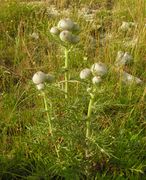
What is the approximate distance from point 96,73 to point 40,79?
34 centimetres

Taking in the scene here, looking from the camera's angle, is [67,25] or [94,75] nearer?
[94,75]

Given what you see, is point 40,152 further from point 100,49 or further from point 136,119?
point 100,49

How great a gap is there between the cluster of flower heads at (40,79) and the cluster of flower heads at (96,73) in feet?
0.70

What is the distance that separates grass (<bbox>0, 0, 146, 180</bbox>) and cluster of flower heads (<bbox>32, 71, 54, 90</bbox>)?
0.18 feet

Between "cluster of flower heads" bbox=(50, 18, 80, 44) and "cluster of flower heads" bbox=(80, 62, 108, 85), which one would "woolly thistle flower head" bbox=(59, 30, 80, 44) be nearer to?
"cluster of flower heads" bbox=(50, 18, 80, 44)

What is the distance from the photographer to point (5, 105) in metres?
3.62

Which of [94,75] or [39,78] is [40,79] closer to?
[39,78]

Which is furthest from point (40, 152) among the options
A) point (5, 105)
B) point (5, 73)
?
point (5, 73)

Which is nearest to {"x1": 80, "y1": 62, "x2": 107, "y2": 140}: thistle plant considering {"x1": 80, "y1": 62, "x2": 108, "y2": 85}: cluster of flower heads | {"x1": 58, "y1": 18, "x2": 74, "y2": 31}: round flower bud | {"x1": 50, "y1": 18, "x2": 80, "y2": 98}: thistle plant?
{"x1": 80, "y1": 62, "x2": 108, "y2": 85}: cluster of flower heads

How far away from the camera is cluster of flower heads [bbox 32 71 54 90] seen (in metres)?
2.48

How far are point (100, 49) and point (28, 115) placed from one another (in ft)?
4.39

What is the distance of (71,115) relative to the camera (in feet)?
8.86

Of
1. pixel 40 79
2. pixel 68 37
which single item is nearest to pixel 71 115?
pixel 40 79

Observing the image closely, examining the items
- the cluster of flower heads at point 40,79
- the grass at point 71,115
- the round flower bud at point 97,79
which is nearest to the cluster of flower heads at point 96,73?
the round flower bud at point 97,79
